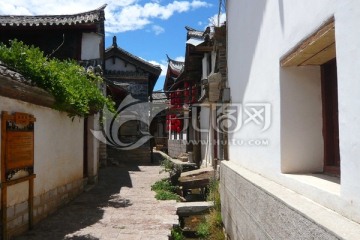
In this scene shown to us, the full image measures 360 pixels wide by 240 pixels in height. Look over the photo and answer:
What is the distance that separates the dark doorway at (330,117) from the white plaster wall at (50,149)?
4414mm

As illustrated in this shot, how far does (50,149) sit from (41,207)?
1189mm

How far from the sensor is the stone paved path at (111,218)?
230 inches

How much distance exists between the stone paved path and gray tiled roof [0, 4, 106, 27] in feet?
19.0

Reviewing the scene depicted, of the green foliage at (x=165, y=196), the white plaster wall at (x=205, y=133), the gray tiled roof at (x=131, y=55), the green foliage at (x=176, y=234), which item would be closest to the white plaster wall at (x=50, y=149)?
the green foliage at (x=165, y=196)

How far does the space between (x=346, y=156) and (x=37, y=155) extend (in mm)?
5618

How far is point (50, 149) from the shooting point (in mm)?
7078

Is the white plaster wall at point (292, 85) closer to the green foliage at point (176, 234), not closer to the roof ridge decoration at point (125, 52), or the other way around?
the green foliage at point (176, 234)

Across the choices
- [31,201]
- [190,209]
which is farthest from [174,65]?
[31,201]

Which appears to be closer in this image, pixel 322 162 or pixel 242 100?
pixel 322 162

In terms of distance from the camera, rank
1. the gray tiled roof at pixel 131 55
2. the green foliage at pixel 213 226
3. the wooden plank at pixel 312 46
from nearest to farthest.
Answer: the wooden plank at pixel 312 46 < the green foliage at pixel 213 226 < the gray tiled roof at pixel 131 55

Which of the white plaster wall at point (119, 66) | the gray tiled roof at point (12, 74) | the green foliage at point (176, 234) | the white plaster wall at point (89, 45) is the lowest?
the green foliage at point (176, 234)

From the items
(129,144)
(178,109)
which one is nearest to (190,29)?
(178,109)

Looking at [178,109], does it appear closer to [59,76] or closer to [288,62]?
[59,76]

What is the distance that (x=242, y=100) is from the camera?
19.5 feet
